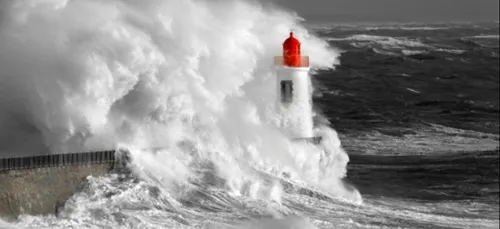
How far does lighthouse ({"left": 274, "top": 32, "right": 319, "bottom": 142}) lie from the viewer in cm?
2555

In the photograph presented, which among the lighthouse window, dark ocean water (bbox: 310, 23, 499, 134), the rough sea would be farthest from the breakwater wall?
dark ocean water (bbox: 310, 23, 499, 134)

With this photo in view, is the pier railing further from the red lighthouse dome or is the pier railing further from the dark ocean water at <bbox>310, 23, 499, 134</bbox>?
the dark ocean water at <bbox>310, 23, 499, 134</bbox>

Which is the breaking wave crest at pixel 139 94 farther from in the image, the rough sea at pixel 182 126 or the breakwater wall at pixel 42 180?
the breakwater wall at pixel 42 180

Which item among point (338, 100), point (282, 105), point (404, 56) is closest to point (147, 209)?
point (282, 105)

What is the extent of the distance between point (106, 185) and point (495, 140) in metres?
19.3

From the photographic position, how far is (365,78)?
2031 inches

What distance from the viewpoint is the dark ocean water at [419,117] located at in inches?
1109

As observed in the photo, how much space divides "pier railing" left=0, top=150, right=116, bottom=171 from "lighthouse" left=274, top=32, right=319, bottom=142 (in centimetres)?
514

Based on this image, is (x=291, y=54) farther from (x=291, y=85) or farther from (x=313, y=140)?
(x=313, y=140)

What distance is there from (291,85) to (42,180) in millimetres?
6878

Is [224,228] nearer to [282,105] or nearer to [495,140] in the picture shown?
[282,105]

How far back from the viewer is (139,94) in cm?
2239

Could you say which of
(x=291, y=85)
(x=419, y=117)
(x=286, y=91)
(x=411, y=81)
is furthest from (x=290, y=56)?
(x=411, y=81)

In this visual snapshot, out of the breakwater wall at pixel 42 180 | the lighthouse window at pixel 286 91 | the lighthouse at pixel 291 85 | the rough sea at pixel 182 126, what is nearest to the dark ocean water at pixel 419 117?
the rough sea at pixel 182 126
